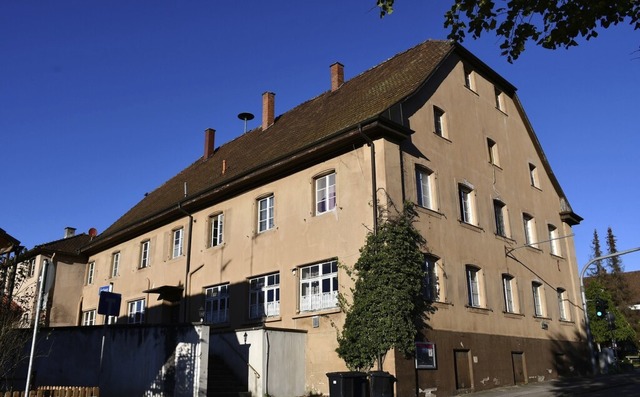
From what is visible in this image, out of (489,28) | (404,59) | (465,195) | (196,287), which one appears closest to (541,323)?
(465,195)

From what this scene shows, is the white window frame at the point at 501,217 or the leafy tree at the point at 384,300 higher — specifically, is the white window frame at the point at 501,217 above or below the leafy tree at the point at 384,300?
above

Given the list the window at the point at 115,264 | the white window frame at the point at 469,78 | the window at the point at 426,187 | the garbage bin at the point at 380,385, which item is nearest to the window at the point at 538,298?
the window at the point at 426,187

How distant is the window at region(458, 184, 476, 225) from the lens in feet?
69.9

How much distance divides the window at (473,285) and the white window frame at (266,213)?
289 inches

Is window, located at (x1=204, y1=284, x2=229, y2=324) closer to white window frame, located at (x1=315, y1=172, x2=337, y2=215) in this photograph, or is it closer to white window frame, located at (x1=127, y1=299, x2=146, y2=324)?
white window frame, located at (x1=127, y1=299, x2=146, y2=324)

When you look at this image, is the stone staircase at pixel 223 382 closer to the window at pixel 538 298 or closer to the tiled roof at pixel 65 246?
the window at pixel 538 298

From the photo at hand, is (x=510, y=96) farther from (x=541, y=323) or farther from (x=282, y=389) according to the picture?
(x=282, y=389)

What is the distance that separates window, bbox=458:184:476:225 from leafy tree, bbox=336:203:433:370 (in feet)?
15.7

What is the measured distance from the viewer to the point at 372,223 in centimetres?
1719

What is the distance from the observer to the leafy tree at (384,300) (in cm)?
1580

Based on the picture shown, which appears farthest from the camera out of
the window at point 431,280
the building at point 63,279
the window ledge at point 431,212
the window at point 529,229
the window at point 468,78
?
the building at point 63,279

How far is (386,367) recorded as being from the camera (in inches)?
622

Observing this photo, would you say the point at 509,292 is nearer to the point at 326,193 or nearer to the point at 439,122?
the point at 439,122

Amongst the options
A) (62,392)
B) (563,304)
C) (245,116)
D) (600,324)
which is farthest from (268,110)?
(600,324)
